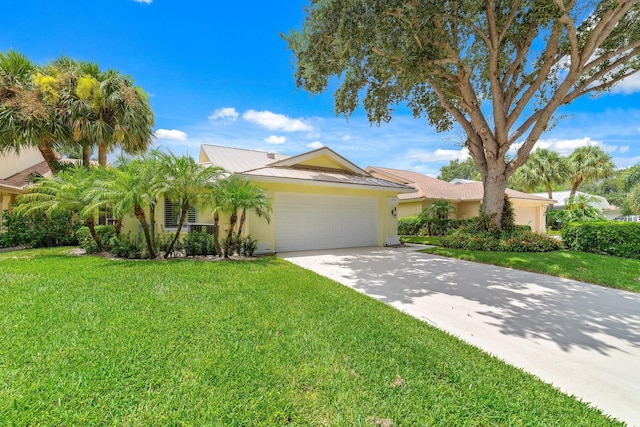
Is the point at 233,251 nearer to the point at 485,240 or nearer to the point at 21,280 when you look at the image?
the point at 21,280

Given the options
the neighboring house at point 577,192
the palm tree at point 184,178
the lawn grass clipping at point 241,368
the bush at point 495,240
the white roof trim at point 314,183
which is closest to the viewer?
the lawn grass clipping at point 241,368

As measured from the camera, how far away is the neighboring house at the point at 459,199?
66.2ft

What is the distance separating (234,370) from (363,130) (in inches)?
546

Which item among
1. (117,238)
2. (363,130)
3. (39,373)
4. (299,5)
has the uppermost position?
(299,5)

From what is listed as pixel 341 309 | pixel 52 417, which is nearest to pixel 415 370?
pixel 341 309

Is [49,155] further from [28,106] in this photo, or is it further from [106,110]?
[106,110]

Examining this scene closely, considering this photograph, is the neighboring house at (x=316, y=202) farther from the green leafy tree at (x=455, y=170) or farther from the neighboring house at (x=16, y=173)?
the green leafy tree at (x=455, y=170)

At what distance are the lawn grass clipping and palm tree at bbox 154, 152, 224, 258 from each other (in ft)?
11.2

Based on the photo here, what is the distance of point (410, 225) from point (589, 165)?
55.2ft

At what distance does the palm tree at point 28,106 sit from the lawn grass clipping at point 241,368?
933 cm

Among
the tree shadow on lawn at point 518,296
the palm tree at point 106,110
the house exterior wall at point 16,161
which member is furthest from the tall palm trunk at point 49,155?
the tree shadow on lawn at point 518,296

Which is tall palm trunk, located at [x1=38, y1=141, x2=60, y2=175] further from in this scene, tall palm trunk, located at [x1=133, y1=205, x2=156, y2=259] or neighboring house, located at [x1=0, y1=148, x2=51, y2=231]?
tall palm trunk, located at [x1=133, y1=205, x2=156, y2=259]

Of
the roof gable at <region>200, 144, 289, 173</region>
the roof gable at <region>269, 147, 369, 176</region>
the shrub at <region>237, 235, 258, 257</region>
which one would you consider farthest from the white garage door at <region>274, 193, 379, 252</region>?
the roof gable at <region>200, 144, 289, 173</region>

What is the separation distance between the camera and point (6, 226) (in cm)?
1016
